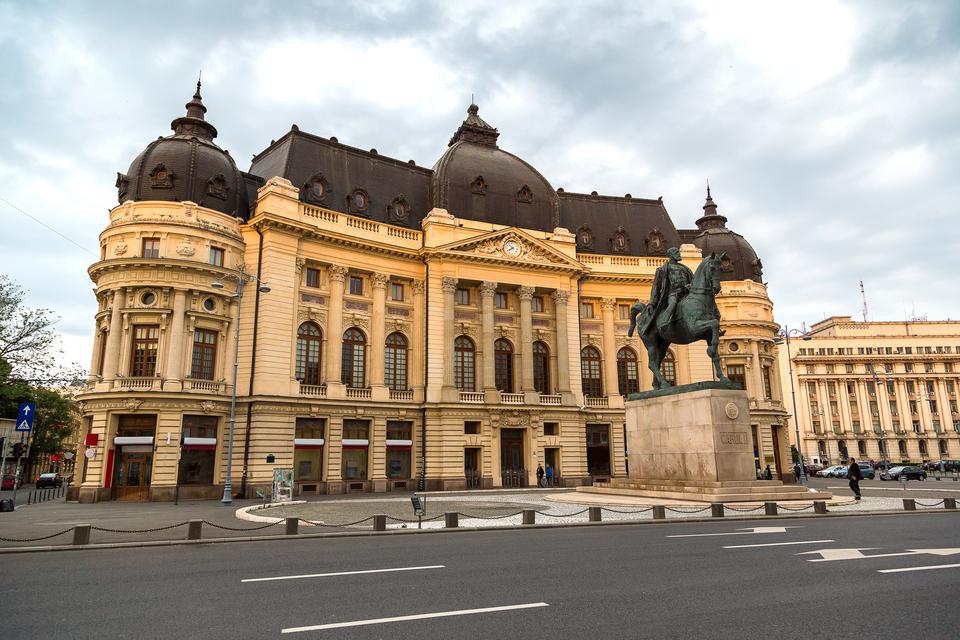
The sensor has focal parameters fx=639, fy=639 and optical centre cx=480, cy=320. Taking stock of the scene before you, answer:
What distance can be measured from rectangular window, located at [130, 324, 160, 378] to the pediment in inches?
772

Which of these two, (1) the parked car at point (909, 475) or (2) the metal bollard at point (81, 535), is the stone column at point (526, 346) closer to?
(2) the metal bollard at point (81, 535)

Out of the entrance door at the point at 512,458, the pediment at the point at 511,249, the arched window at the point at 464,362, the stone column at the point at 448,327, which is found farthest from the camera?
the arched window at the point at 464,362

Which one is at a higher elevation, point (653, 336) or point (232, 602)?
point (653, 336)

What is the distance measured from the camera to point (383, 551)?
14.8 meters

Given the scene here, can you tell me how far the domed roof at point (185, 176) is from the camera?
39.7m

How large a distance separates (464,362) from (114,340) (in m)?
23.3

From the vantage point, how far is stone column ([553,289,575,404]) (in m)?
50.1

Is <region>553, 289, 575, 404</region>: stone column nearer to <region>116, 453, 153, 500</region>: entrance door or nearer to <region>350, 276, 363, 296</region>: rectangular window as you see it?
<region>350, 276, 363, 296</region>: rectangular window

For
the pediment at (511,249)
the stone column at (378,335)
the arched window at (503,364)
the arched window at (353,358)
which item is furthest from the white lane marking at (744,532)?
the pediment at (511,249)

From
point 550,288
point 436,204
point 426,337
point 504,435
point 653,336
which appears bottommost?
point 504,435

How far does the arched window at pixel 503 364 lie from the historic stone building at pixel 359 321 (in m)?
0.16

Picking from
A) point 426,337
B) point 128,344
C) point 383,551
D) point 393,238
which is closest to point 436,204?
point 393,238

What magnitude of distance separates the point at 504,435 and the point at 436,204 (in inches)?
734

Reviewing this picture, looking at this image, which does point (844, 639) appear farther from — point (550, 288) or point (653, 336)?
point (550, 288)
